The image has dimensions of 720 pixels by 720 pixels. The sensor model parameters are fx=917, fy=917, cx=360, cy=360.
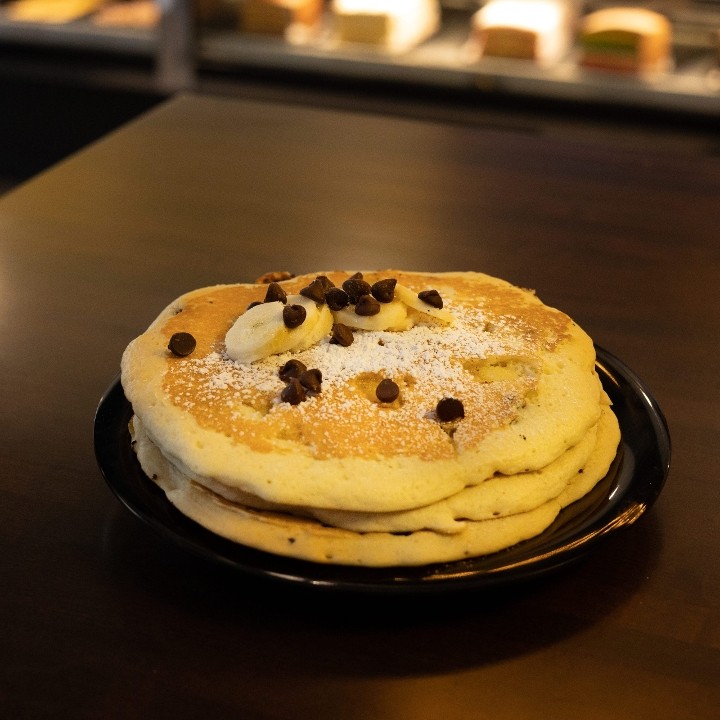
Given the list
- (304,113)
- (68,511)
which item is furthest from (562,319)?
(304,113)

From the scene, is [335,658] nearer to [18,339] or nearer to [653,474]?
[653,474]

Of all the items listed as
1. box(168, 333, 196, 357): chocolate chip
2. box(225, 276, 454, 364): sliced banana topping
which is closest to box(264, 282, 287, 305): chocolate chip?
box(225, 276, 454, 364): sliced banana topping

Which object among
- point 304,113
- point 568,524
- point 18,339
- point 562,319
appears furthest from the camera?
point 304,113

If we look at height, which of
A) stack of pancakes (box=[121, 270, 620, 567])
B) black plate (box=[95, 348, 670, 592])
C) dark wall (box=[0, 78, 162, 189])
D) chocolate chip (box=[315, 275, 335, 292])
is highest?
chocolate chip (box=[315, 275, 335, 292])

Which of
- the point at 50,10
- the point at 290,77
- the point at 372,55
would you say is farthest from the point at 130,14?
the point at 372,55

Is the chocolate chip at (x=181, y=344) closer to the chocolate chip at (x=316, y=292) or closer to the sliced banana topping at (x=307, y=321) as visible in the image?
the sliced banana topping at (x=307, y=321)

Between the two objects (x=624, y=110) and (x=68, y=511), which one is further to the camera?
(x=624, y=110)

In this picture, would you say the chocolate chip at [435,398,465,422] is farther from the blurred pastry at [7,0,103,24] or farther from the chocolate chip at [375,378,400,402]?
the blurred pastry at [7,0,103,24]
